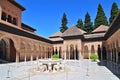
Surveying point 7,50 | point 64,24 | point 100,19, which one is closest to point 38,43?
point 7,50

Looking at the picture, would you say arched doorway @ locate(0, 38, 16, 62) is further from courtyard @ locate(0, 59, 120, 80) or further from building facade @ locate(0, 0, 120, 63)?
courtyard @ locate(0, 59, 120, 80)

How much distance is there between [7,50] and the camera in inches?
898

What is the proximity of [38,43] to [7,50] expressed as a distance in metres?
7.11

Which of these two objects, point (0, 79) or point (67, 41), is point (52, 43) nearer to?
point (67, 41)

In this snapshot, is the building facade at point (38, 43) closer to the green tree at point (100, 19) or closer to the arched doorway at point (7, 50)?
the arched doorway at point (7, 50)

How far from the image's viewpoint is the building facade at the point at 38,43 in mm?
19844

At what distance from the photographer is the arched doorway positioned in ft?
73.9

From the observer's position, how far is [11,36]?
20.1 m

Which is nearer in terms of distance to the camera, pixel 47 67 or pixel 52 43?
pixel 47 67

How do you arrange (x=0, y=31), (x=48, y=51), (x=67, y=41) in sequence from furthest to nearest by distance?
1. (x=48, y=51)
2. (x=67, y=41)
3. (x=0, y=31)

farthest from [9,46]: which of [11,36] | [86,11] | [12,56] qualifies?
[86,11]

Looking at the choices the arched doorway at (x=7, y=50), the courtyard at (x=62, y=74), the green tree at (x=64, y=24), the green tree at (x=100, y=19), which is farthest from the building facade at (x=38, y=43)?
the green tree at (x=64, y=24)

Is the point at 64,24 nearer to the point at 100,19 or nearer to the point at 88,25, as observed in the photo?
the point at 88,25

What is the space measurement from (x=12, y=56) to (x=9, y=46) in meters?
1.59
